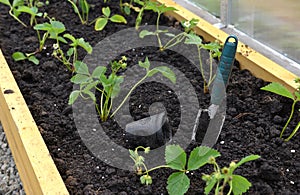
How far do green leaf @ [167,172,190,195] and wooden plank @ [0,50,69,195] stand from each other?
279 millimetres

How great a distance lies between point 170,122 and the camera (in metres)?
1.54

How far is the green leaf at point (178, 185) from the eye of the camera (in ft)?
3.93

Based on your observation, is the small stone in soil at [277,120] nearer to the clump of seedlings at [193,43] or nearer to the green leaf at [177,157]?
the clump of seedlings at [193,43]

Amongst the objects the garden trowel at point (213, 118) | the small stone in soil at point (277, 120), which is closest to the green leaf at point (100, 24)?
the garden trowel at point (213, 118)

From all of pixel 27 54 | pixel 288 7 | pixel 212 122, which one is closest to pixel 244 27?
pixel 288 7

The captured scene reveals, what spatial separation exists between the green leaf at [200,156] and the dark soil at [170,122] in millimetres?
114

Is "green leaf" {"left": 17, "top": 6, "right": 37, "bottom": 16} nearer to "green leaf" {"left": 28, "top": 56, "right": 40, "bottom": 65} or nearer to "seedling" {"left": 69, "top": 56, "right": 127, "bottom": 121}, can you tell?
"green leaf" {"left": 28, "top": 56, "right": 40, "bottom": 65}

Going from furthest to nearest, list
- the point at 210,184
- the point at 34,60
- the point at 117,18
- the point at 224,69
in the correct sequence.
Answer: the point at 117,18, the point at 34,60, the point at 224,69, the point at 210,184

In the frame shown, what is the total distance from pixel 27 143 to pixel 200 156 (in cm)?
54

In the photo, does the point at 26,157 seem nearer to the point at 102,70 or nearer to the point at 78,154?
the point at 78,154

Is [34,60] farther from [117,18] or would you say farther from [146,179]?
[146,179]

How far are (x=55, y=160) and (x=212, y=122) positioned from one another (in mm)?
480

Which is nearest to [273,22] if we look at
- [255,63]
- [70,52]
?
[255,63]

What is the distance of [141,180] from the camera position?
1244 mm
